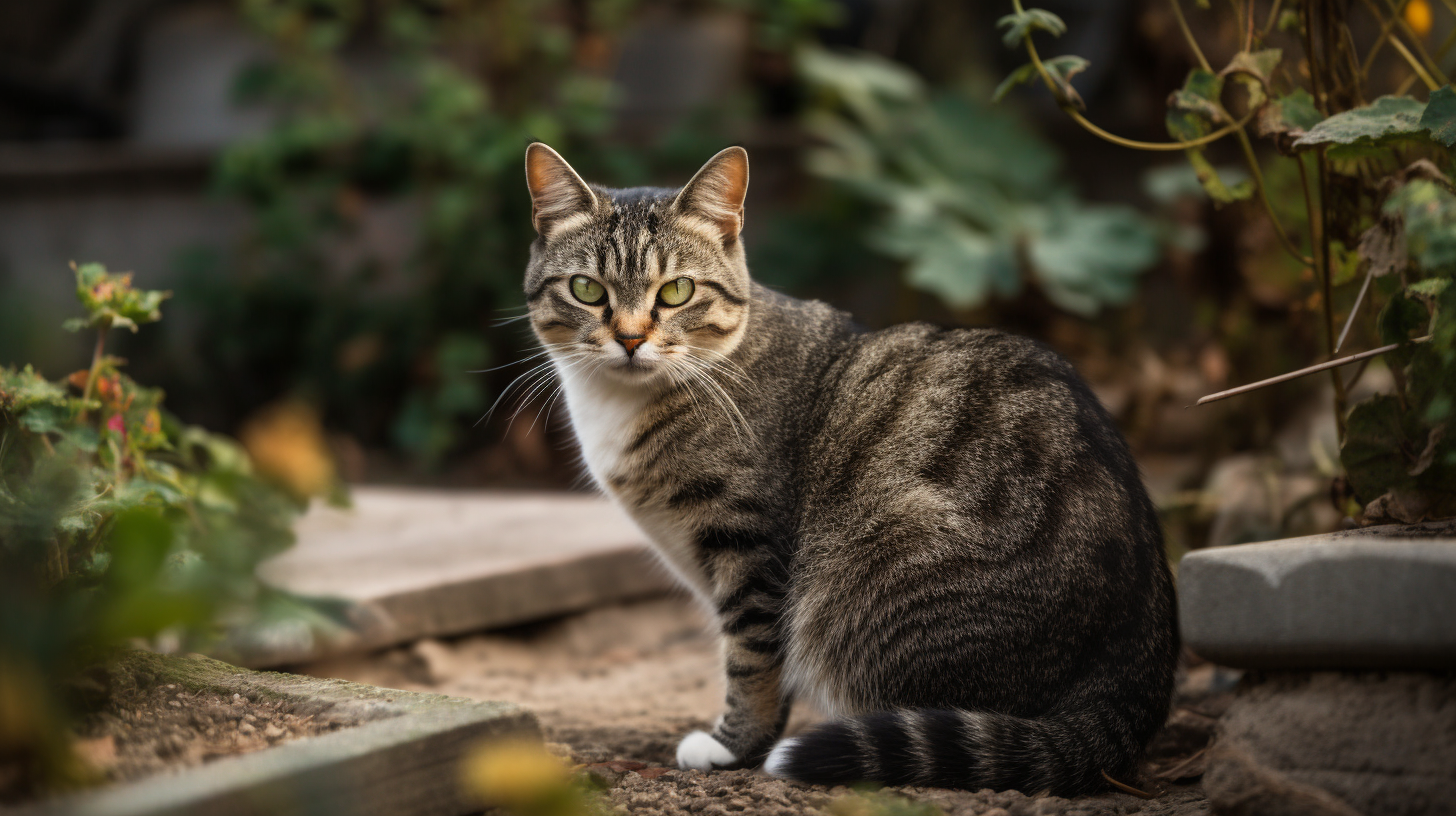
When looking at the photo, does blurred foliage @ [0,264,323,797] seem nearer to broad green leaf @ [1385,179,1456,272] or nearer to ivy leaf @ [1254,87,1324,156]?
broad green leaf @ [1385,179,1456,272]

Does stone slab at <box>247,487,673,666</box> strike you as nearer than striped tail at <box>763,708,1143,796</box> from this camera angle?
No

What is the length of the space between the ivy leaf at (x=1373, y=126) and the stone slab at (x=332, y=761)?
5.10 ft

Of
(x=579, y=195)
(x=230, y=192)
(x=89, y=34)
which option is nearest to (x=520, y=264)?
(x=230, y=192)

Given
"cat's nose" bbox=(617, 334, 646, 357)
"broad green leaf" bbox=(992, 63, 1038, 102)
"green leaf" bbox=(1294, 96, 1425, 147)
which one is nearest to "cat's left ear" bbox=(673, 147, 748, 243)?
"cat's nose" bbox=(617, 334, 646, 357)

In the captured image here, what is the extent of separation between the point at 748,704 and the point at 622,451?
1.93 feet

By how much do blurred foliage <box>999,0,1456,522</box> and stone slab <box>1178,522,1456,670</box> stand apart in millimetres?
215

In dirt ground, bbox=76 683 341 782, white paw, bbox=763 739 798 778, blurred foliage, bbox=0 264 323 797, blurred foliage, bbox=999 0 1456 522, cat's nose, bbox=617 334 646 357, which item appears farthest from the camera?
cat's nose, bbox=617 334 646 357

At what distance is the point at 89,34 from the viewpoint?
6.36 metres

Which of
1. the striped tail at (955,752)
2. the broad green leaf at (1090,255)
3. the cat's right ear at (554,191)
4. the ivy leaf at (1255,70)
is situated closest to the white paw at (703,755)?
the striped tail at (955,752)

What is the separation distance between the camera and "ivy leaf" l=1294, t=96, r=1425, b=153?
1683mm

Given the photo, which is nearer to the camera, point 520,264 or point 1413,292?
point 1413,292

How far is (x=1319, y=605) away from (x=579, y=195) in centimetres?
167

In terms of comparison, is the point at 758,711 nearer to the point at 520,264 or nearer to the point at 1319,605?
the point at 1319,605

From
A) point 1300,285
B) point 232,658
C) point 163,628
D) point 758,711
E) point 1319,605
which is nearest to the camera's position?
point 163,628
